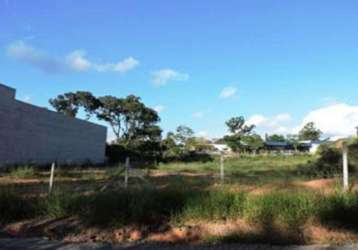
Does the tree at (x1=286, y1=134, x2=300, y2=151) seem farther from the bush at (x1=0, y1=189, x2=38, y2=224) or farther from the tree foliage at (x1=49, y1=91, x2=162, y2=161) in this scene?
the bush at (x1=0, y1=189, x2=38, y2=224)

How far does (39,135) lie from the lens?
3228 centimetres

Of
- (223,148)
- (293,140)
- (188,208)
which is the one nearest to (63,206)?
(188,208)

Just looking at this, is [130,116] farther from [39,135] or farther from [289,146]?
[289,146]

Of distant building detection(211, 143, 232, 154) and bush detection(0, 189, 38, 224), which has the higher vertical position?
distant building detection(211, 143, 232, 154)

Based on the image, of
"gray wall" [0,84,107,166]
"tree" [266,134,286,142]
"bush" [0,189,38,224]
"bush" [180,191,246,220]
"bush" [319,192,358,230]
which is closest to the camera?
"bush" [319,192,358,230]

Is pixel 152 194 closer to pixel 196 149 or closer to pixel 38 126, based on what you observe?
pixel 38 126

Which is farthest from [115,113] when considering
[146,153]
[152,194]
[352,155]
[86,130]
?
[152,194]

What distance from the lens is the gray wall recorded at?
2778 centimetres

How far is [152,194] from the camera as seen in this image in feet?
27.6

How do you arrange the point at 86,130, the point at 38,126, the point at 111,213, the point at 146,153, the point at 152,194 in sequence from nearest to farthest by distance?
the point at 111,213
the point at 152,194
the point at 38,126
the point at 86,130
the point at 146,153

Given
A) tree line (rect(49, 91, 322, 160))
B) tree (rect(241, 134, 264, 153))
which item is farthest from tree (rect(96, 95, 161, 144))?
tree (rect(241, 134, 264, 153))

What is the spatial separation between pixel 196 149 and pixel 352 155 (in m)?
58.8

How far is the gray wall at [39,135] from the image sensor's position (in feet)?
91.1

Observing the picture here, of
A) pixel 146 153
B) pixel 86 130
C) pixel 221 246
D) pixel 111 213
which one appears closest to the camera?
pixel 221 246
